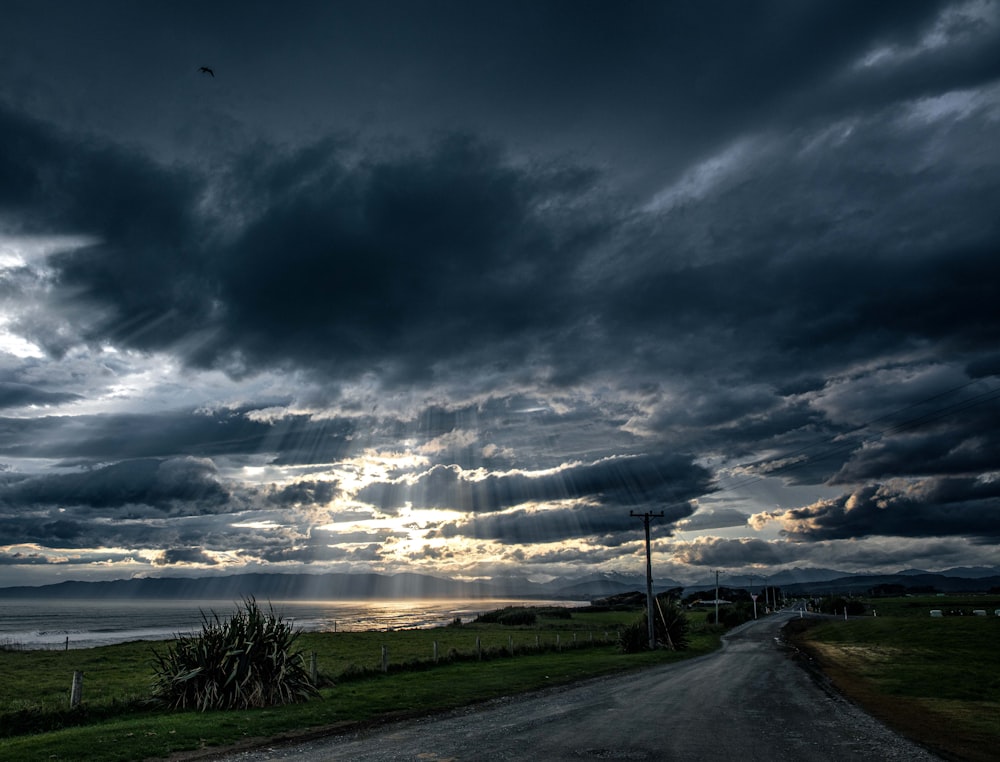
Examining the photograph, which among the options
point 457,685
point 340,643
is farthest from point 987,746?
point 340,643

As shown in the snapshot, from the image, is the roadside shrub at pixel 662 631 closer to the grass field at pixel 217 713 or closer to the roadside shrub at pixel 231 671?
the grass field at pixel 217 713

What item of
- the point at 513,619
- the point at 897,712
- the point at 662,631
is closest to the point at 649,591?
the point at 662,631

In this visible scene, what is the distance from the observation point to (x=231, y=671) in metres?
21.2

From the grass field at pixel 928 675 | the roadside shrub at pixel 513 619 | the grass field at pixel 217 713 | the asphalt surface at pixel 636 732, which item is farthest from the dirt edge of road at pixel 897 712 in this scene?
the roadside shrub at pixel 513 619

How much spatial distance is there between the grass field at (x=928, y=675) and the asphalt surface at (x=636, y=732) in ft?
4.24

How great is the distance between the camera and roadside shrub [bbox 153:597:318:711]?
68.5 feet

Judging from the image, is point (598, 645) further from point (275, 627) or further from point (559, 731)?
point (559, 731)

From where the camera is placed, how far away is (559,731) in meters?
16.2

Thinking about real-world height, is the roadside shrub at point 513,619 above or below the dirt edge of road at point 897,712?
below

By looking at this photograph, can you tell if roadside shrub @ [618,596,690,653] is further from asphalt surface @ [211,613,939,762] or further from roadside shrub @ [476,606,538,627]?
roadside shrub @ [476,606,538,627]

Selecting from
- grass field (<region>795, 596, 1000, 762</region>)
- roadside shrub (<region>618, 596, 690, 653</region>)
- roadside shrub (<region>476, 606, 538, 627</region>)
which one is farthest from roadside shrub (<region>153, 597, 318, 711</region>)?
roadside shrub (<region>476, 606, 538, 627</region>)

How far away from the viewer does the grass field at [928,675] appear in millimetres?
18109

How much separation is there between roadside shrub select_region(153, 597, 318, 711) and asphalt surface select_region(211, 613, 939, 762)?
19.4 feet

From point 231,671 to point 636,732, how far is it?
1292 centimetres
